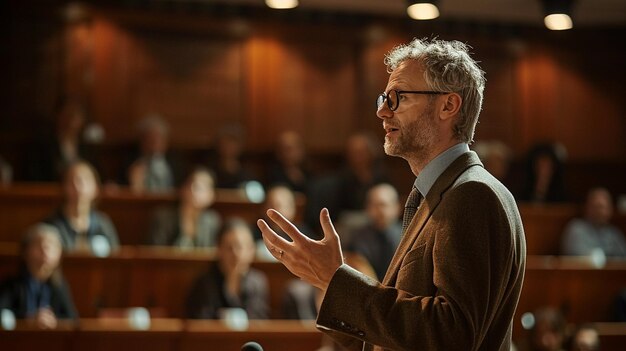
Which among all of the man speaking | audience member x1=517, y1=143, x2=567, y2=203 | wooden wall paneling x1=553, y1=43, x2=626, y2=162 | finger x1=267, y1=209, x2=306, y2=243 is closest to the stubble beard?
the man speaking

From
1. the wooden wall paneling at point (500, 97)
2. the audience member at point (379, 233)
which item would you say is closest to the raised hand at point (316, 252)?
the audience member at point (379, 233)

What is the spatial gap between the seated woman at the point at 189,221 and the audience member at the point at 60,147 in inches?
38.6

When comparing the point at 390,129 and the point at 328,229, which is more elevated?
the point at 390,129

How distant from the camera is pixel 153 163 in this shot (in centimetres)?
617

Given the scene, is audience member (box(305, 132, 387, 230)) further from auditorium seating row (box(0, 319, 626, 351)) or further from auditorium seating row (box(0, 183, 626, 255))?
auditorium seating row (box(0, 319, 626, 351))

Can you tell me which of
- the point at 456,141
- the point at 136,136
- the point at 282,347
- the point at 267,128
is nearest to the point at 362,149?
the point at 267,128

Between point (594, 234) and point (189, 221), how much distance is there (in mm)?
2578

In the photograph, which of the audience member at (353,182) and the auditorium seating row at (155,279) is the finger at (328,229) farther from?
the audience member at (353,182)

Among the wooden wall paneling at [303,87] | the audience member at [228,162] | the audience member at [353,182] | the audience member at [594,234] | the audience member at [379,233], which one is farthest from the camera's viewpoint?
the wooden wall paneling at [303,87]

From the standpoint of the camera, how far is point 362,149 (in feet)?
20.7

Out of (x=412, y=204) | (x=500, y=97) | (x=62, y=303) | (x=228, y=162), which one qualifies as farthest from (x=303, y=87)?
(x=412, y=204)

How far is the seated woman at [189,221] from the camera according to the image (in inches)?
211

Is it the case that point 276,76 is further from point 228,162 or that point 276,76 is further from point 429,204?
point 429,204

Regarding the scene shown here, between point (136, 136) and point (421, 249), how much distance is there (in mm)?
5509
